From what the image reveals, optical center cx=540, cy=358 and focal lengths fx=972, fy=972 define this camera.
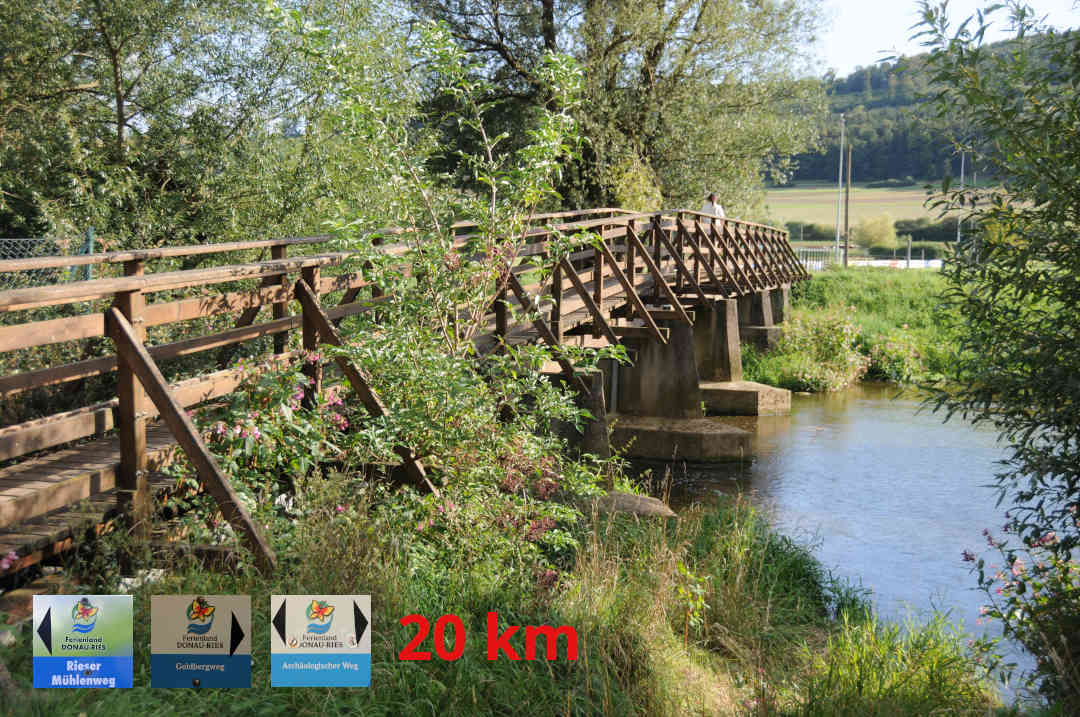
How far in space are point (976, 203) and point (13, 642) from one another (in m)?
5.29

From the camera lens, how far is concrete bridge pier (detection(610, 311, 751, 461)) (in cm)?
1373

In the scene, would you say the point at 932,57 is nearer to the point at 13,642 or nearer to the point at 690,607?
the point at 690,607

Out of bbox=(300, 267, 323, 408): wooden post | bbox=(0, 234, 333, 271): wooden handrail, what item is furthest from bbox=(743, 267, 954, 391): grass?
bbox=(0, 234, 333, 271): wooden handrail

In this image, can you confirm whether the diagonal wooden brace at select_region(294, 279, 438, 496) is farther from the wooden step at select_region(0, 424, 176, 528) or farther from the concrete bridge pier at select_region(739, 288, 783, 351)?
the concrete bridge pier at select_region(739, 288, 783, 351)

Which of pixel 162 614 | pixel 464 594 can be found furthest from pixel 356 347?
pixel 162 614

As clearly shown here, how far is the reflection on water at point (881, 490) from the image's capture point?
29.0 ft

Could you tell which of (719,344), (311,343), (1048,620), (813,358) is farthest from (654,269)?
(813,358)

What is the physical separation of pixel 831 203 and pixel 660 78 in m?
87.0

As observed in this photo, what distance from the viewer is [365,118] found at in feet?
20.2

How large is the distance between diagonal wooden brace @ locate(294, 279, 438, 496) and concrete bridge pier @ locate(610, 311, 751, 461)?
7.62 m

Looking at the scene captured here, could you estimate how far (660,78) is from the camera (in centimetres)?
2178

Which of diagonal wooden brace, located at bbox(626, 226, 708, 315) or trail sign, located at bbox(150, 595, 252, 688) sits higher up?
diagonal wooden brace, located at bbox(626, 226, 708, 315)

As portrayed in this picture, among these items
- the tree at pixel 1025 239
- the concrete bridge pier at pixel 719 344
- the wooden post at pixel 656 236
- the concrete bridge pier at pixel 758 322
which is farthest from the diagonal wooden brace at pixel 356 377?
the concrete bridge pier at pixel 758 322

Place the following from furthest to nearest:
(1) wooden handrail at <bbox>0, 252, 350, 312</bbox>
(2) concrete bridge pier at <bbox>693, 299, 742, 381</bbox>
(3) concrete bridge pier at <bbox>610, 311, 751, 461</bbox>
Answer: (2) concrete bridge pier at <bbox>693, 299, 742, 381</bbox> < (3) concrete bridge pier at <bbox>610, 311, 751, 461</bbox> < (1) wooden handrail at <bbox>0, 252, 350, 312</bbox>
